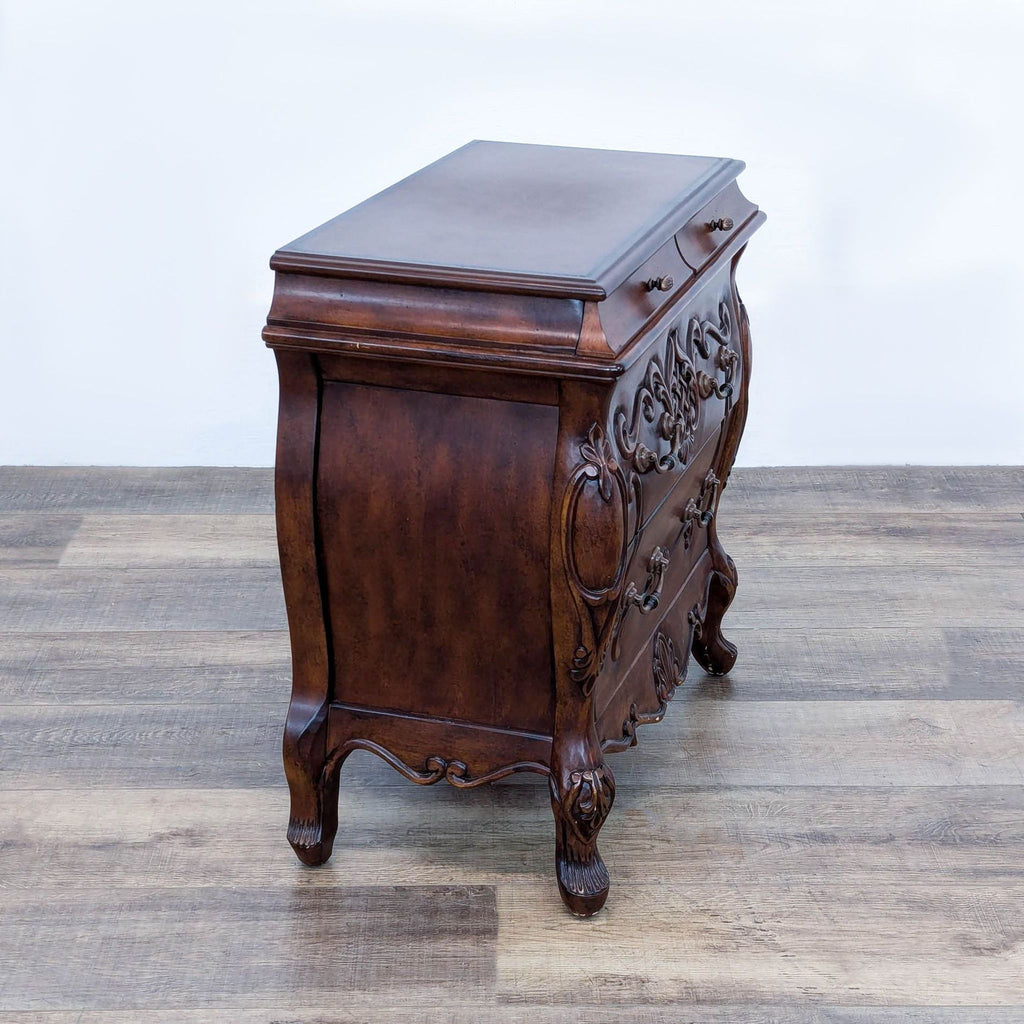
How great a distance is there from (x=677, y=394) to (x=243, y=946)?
0.93 m

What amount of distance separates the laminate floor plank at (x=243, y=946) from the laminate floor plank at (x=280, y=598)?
31.0 inches

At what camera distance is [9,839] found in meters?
2.07

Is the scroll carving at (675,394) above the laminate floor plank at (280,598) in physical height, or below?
above

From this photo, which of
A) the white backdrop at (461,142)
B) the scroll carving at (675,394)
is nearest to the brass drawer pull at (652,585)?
the scroll carving at (675,394)

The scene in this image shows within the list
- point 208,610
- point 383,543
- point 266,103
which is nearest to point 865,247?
point 266,103

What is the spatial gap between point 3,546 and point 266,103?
1.14 m

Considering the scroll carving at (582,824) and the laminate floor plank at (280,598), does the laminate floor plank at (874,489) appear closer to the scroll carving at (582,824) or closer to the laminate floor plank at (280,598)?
the laminate floor plank at (280,598)

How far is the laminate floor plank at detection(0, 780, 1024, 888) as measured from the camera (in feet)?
6.56

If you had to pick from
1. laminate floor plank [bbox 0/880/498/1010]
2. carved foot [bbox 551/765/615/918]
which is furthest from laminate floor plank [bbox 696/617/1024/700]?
laminate floor plank [bbox 0/880/498/1010]

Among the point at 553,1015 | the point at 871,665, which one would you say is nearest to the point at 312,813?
the point at 553,1015

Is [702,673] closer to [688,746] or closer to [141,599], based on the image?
[688,746]

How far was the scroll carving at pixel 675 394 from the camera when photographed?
1.76 meters

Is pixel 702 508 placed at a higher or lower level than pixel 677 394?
lower

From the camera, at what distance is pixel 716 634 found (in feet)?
8.14
